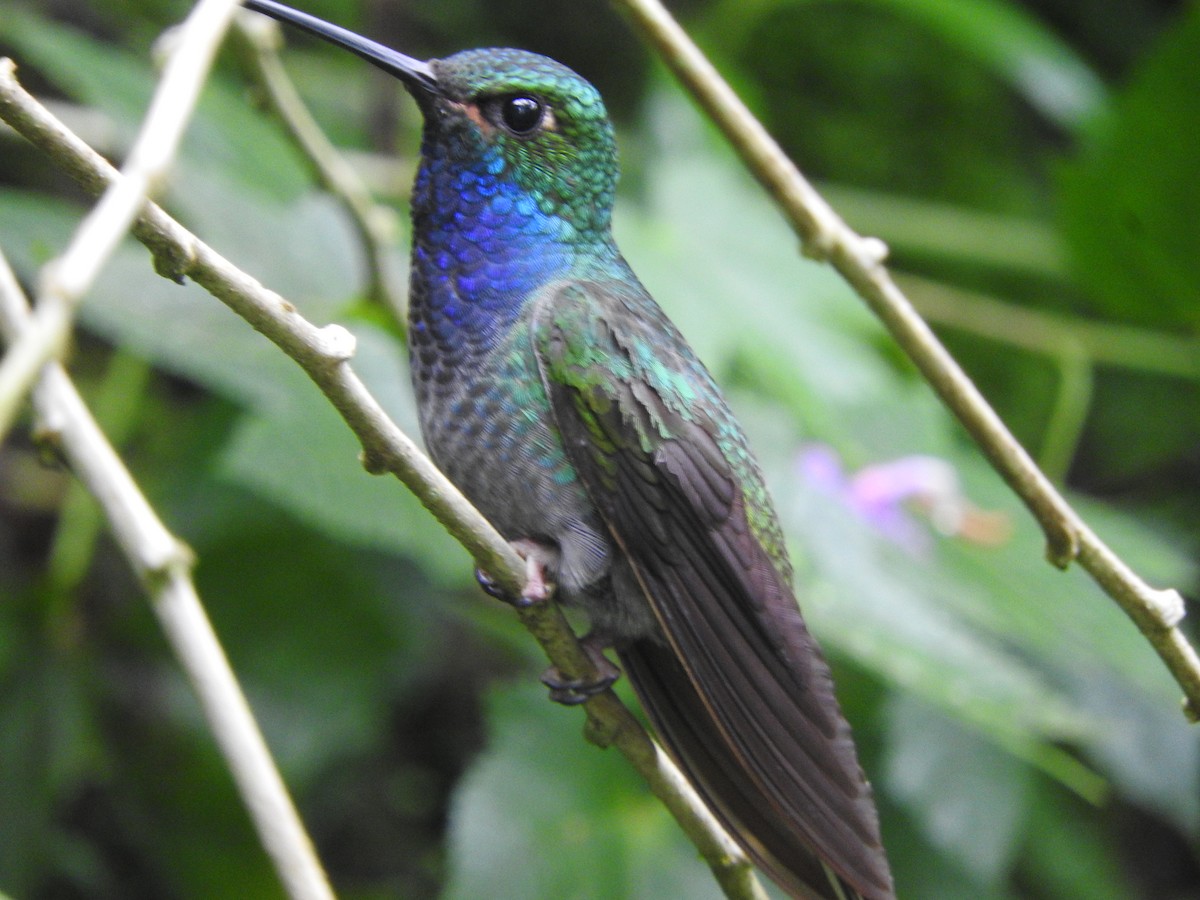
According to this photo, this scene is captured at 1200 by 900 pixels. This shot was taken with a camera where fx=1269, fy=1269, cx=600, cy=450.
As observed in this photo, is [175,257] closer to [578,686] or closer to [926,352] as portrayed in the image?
[578,686]

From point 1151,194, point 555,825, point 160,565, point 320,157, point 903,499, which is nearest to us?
point 160,565

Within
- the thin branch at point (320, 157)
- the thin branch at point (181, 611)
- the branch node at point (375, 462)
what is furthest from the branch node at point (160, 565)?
the thin branch at point (320, 157)

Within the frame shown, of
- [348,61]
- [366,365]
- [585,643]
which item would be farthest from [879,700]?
[348,61]

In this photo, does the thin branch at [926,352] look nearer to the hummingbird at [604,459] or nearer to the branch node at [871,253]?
the branch node at [871,253]

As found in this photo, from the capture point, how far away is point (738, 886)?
4.65 feet

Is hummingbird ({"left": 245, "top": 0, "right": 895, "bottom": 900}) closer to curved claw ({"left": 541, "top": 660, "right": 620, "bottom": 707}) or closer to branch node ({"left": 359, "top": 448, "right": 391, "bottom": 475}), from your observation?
curved claw ({"left": 541, "top": 660, "right": 620, "bottom": 707})

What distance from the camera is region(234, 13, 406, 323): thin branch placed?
1993 millimetres

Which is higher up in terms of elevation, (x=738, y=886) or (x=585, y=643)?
(x=585, y=643)

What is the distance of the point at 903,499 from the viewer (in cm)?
256

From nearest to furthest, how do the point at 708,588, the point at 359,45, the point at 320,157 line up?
the point at 359,45, the point at 708,588, the point at 320,157

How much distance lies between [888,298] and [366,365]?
1044 mm

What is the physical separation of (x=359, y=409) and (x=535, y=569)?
529 millimetres

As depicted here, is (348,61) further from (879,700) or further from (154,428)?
(879,700)

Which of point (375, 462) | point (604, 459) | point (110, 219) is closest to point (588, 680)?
point (604, 459)
